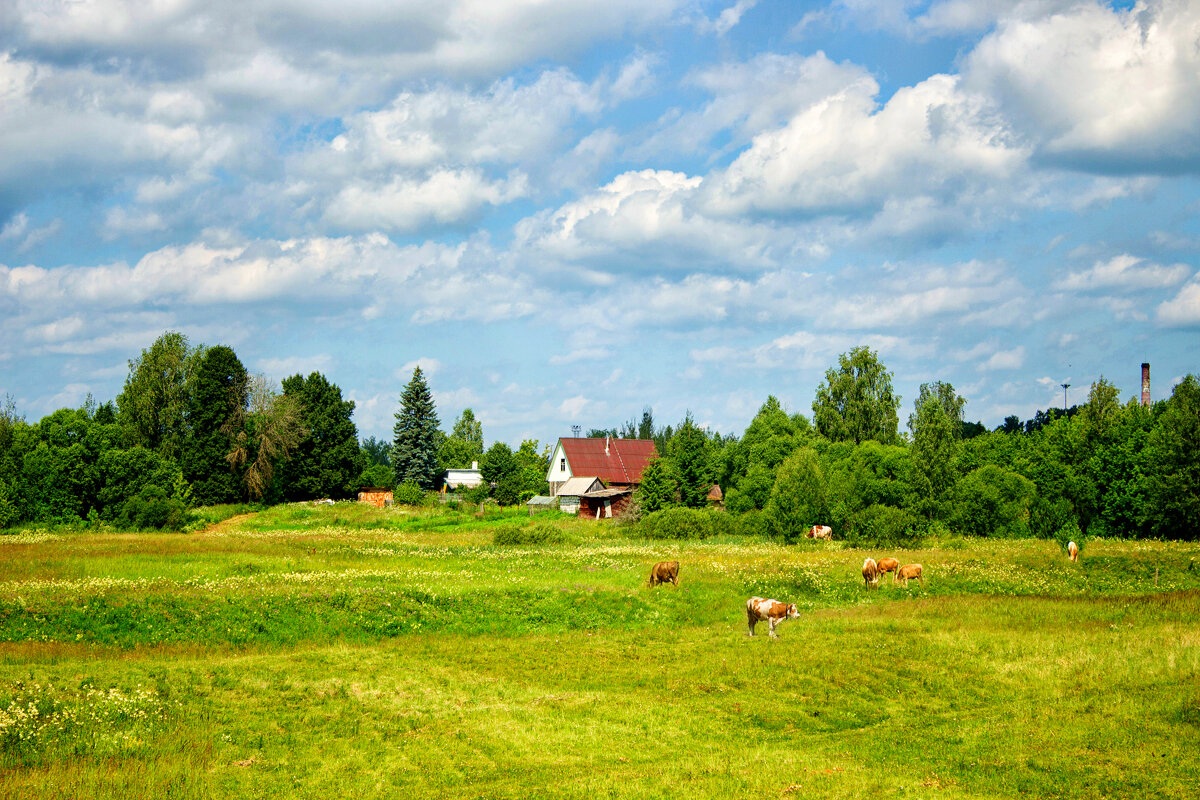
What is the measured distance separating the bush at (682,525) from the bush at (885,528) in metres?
12.2

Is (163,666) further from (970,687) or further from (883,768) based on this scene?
(970,687)

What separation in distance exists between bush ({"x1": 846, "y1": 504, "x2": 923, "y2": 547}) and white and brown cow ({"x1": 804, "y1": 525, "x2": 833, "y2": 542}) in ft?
13.8

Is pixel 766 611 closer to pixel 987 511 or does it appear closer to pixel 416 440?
pixel 987 511

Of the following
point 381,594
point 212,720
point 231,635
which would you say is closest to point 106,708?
point 212,720

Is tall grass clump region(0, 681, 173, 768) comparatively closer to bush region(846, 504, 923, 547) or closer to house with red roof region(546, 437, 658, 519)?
bush region(846, 504, 923, 547)

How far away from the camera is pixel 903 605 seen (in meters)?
30.4

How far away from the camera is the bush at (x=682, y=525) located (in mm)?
63438

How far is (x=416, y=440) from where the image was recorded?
10606 cm

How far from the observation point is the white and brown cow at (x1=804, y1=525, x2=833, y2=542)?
59.2m

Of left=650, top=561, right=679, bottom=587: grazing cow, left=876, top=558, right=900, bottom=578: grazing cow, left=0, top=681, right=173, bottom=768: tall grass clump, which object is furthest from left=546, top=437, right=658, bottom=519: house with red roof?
left=0, top=681, right=173, bottom=768: tall grass clump

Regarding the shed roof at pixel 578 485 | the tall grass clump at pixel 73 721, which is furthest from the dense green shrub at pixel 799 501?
the tall grass clump at pixel 73 721

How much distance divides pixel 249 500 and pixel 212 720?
7773cm

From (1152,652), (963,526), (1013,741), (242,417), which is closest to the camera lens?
(1013,741)

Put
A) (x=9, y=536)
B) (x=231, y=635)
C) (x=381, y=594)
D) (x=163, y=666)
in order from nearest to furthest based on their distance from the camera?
(x=163, y=666), (x=231, y=635), (x=381, y=594), (x=9, y=536)
